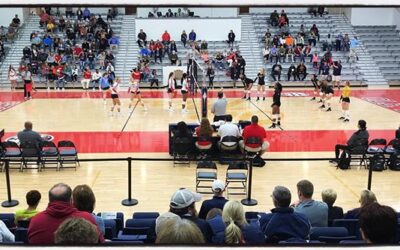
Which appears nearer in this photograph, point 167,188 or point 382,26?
point 167,188

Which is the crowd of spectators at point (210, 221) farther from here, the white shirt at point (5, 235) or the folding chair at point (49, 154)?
the folding chair at point (49, 154)

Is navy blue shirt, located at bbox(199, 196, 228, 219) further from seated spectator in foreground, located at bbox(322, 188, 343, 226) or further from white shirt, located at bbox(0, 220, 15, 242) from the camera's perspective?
white shirt, located at bbox(0, 220, 15, 242)

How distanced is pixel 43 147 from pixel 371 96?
18.2 m

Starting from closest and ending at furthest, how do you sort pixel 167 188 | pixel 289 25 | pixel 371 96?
pixel 167 188 < pixel 371 96 < pixel 289 25

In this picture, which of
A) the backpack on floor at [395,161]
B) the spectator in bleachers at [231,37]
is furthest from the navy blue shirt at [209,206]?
the spectator in bleachers at [231,37]

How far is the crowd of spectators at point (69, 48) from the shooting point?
89.7ft

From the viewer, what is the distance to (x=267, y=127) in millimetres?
16750

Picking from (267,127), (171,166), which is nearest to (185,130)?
(171,166)

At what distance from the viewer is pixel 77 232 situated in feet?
7.50

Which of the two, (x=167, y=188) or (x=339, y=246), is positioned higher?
(x=339, y=246)

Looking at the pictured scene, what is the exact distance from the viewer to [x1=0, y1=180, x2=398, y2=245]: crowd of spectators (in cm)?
229

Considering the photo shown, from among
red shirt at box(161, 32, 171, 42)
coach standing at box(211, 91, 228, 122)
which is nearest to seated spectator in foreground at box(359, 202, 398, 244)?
coach standing at box(211, 91, 228, 122)

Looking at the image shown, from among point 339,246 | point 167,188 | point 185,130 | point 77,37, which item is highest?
point 77,37

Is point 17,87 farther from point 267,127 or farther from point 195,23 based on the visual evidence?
point 267,127
